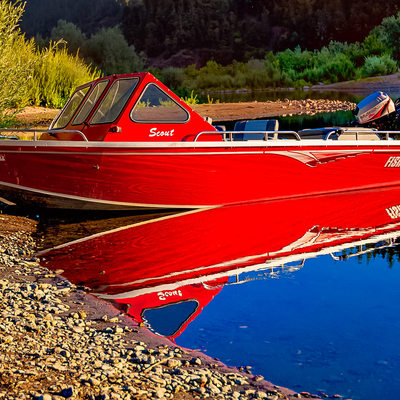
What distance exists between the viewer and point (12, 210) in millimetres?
12023

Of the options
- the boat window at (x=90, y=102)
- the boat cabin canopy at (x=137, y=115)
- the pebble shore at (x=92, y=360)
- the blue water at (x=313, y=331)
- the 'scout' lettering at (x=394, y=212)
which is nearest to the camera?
the pebble shore at (x=92, y=360)

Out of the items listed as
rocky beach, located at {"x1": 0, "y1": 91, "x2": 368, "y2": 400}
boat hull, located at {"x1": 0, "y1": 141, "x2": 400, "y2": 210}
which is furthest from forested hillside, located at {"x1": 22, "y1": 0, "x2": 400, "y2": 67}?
rocky beach, located at {"x1": 0, "y1": 91, "x2": 368, "y2": 400}

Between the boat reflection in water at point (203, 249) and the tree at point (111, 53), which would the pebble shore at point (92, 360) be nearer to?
the boat reflection in water at point (203, 249)

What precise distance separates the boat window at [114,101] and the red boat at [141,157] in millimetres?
15

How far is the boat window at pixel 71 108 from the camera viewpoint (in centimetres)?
1173

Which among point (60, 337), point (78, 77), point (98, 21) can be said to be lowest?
point (98, 21)

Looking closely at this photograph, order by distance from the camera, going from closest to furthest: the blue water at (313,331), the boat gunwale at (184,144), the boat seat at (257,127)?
the blue water at (313,331), the boat gunwale at (184,144), the boat seat at (257,127)

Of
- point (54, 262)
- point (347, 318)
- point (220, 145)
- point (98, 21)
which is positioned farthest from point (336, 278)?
point (98, 21)

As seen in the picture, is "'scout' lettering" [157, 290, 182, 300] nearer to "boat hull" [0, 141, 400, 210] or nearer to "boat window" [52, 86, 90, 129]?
"boat hull" [0, 141, 400, 210]

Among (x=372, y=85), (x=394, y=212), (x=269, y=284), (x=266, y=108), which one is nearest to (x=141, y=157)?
(x=269, y=284)

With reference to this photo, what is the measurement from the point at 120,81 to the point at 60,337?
20.9ft

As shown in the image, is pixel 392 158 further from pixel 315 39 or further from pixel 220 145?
pixel 315 39

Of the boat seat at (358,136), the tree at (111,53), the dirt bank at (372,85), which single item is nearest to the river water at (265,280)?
the boat seat at (358,136)

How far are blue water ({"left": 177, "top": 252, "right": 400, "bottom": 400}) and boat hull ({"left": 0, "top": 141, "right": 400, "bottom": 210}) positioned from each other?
351 centimetres
